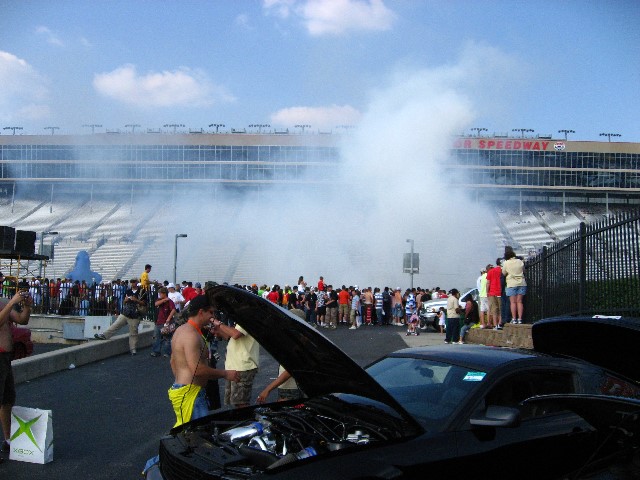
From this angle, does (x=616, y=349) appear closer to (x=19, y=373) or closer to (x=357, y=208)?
(x=19, y=373)

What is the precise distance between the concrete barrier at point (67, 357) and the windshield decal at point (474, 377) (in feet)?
24.7

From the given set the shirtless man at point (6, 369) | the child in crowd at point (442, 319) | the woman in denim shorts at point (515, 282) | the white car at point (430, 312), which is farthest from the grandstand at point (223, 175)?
the shirtless man at point (6, 369)

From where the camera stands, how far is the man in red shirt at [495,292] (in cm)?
1306

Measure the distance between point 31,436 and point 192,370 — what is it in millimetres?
1826

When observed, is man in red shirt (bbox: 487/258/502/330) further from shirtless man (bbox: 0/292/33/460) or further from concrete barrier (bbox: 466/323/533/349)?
shirtless man (bbox: 0/292/33/460)

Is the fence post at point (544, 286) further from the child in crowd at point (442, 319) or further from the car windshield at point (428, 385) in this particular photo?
the child in crowd at point (442, 319)

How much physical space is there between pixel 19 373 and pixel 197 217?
46317mm

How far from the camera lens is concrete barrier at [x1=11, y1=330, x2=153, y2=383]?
9367mm

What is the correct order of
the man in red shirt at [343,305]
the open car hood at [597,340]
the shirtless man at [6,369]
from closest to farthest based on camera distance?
1. the open car hood at [597,340]
2. the shirtless man at [6,369]
3. the man in red shirt at [343,305]

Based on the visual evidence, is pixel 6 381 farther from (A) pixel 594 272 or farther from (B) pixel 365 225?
(B) pixel 365 225

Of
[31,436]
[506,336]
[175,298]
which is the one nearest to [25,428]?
[31,436]

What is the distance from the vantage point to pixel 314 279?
39438 mm

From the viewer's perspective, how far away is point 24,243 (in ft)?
54.8

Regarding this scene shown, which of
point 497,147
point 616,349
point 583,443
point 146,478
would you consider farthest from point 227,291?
point 497,147
